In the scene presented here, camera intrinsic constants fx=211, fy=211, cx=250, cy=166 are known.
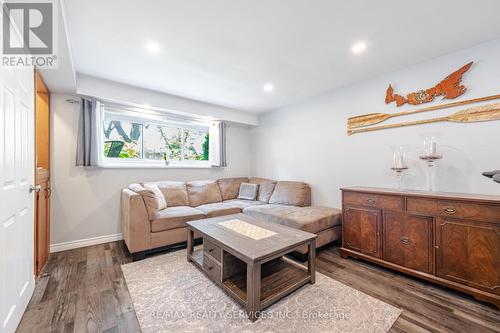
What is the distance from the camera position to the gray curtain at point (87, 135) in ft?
9.51

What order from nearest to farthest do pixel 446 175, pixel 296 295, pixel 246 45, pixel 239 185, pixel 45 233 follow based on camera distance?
pixel 296 295, pixel 246 45, pixel 446 175, pixel 45 233, pixel 239 185

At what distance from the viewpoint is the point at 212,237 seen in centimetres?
197

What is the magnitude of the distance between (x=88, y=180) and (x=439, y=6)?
4292 mm

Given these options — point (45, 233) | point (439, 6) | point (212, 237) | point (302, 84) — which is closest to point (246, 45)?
point (302, 84)

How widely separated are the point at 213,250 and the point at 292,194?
6.24 feet

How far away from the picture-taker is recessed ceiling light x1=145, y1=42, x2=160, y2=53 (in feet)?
6.91

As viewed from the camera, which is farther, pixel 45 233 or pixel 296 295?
pixel 45 233

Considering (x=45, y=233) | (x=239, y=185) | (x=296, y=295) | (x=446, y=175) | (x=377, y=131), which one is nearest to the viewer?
(x=296, y=295)

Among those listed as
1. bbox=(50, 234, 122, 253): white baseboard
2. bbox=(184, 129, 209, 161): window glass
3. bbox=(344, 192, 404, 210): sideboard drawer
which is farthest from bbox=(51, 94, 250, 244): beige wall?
bbox=(344, 192, 404, 210): sideboard drawer

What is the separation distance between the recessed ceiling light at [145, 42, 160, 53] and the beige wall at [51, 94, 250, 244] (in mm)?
1651

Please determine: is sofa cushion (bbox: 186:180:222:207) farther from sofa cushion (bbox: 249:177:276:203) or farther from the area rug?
the area rug

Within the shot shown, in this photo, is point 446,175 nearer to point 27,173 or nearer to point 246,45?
point 246,45

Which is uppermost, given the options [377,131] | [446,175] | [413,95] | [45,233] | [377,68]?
[377,68]

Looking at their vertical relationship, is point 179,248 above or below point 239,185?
below
